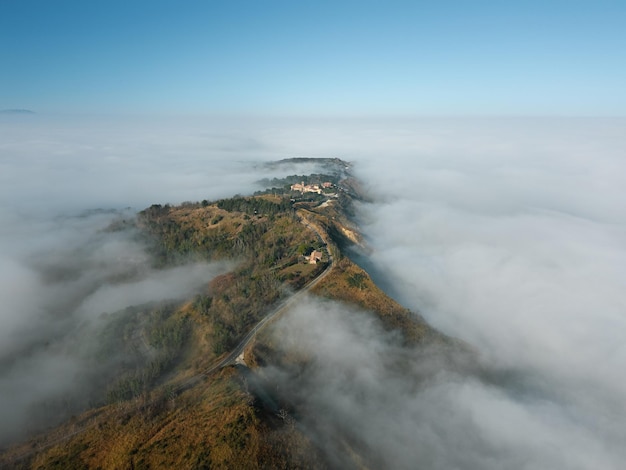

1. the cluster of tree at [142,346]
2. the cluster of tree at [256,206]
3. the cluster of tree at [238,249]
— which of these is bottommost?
the cluster of tree at [142,346]

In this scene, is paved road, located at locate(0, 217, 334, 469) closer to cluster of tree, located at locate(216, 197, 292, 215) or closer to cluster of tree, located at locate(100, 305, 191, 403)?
cluster of tree, located at locate(100, 305, 191, 403)

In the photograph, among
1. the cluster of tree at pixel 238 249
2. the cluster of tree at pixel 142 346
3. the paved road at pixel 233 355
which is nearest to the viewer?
the paved road at pixel 233 355

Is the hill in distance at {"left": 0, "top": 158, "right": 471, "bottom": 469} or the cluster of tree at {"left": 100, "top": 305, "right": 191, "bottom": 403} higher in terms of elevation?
the hill in distance at {"left": 0, "top": 158, "right": 471, "bottom": 469}

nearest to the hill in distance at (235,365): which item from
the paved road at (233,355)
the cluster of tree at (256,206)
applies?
the paved road at (233,355)

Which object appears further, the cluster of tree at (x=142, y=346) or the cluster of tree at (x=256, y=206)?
the cluster of tree at (x=256, y=206)

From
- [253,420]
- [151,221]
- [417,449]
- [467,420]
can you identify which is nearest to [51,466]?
[253,420]

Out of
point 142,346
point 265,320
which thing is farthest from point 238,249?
point 265,320

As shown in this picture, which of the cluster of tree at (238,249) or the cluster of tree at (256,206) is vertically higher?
the cluster of tree at (256,206)

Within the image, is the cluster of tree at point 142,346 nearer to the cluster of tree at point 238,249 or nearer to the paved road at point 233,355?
the cluster of tree at point 238,249

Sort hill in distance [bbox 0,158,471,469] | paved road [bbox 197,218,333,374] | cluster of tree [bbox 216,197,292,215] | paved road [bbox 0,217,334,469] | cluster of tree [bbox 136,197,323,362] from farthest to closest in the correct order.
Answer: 1. cluster of tree [bbox 216,197,292,215]
2. cluster of tree [bbox 136,197,323,362]
3. paved road [bbox 197,218,333,374]
4. paved road [bbox 0,217,334,469]
5. hill in distance [bbox 0,158,471,469]

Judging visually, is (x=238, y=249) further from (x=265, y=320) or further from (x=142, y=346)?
(x=265, y=320)

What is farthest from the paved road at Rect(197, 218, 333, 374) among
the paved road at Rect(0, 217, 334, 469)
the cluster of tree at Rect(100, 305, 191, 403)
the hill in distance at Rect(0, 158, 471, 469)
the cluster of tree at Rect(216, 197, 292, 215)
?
the cluster of tree at Rect(216, 197, 292, 215)

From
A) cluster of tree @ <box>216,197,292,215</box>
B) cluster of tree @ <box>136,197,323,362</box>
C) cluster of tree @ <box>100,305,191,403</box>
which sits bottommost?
cluster of tree @ <box>100,305,191,403</box>
